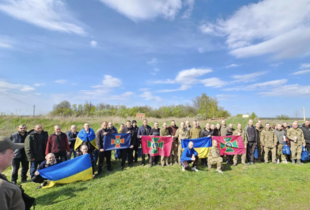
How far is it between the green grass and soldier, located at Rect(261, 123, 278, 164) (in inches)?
50.5

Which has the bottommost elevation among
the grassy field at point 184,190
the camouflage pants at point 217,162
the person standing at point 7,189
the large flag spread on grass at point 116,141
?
the grassy field at point 184,190

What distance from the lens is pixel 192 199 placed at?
5.00 meters

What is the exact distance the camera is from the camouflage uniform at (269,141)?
873 cm

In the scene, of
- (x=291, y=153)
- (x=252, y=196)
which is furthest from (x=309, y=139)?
(x=252, y=196)

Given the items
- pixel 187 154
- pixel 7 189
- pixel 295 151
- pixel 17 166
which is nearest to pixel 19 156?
pixel 17 166

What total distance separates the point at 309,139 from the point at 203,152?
19.3 feet

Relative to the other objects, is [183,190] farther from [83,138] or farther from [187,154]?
[83,138]

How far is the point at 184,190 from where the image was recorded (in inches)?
220

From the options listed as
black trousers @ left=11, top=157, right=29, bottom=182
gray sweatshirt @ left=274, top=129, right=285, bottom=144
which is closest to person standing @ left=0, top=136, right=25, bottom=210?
black trousers @ left=11, top=157, right=29, bottom=182

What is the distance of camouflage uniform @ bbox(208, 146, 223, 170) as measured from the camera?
24.7 feet

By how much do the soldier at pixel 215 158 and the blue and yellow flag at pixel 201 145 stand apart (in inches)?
14.3

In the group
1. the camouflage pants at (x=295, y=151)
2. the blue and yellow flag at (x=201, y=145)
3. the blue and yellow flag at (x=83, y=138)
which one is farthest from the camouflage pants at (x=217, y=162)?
the blue and yellow flag at (x=83, y=138)

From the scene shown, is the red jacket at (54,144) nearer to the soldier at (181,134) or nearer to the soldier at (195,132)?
the soldier at (181,134)

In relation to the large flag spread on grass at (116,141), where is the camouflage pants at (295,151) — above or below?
below
